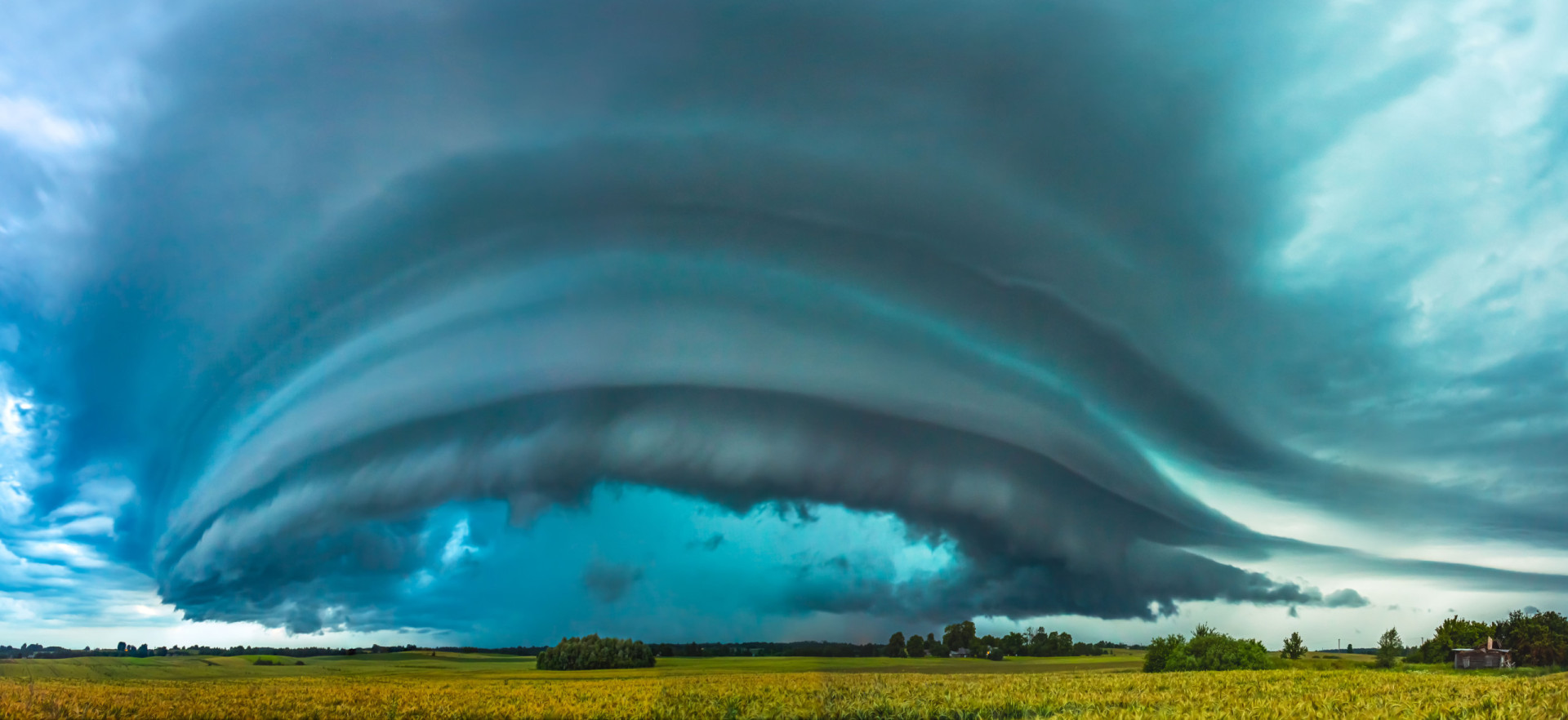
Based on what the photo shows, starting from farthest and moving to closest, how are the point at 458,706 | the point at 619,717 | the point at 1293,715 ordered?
the point at 458,706 < the point at 619,717 < the point at 1293,715

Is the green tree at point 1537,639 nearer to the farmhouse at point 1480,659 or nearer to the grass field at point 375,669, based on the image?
the farmhouse at point 1480,659

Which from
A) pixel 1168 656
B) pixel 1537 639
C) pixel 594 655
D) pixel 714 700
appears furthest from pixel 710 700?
pixel 1537 639

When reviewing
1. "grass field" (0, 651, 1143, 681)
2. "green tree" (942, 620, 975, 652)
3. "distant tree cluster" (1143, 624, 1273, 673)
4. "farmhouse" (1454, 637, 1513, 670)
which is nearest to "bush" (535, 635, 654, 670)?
"grass field" (0, 651, 1143, 681)

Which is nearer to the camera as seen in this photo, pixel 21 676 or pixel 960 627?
pixel 21 676

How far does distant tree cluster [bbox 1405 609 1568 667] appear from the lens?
97625 mm

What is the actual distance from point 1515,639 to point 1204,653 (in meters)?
57.6

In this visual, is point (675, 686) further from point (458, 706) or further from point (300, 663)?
point (300, 663)

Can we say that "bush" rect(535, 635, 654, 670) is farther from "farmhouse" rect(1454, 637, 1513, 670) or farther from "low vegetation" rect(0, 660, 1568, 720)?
"farmhouse" rect(1454, 637, 1513, 670)

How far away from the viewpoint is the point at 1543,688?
31609 mm

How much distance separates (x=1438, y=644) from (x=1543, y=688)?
93.7 meters

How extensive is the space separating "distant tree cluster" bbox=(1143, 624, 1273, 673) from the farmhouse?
22008 millimetres

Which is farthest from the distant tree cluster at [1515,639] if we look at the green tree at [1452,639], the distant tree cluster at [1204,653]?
the distant tree cluster at [1204,653]

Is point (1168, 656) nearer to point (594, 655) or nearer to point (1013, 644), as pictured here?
point (1013, 644)

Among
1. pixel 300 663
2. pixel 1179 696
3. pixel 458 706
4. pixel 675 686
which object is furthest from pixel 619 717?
pixel 1179 696
